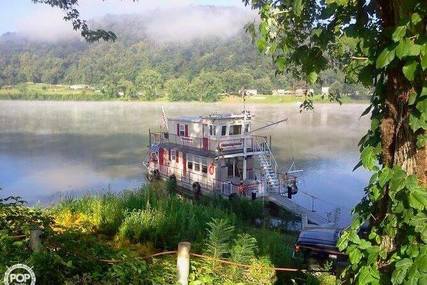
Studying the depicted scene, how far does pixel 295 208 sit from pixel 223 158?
4474 millimetres

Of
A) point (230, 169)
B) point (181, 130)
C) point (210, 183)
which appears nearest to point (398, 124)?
point (210, 183)

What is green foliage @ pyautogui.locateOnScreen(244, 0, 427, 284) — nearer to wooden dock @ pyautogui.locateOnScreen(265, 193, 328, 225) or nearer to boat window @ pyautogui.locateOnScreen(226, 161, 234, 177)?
wooden dock @ pyautogui.locateOnScreen(265, 193, 328, 225)

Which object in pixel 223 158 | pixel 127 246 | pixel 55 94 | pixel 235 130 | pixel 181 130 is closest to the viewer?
pixel 127 246

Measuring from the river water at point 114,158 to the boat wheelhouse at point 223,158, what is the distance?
7.67 ft

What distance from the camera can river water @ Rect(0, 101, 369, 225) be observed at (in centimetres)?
2270

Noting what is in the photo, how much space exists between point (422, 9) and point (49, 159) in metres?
32.3

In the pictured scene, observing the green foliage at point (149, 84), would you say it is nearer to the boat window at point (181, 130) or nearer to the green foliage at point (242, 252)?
the boat window at point (181, 130)

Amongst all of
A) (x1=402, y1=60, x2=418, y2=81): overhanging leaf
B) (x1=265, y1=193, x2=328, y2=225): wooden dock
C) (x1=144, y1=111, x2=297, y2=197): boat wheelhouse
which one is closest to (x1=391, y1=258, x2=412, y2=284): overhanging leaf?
(x1=402, y1=60, x2=418, y2=81): overhanging leaf

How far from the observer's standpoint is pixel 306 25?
4469 millimetres

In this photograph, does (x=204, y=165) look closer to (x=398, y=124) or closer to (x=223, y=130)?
(x=223, y=130)

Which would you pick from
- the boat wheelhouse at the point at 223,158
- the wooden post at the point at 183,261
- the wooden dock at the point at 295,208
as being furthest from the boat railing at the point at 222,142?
the wooden post at the point at 183,261

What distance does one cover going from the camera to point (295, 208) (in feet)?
59.4

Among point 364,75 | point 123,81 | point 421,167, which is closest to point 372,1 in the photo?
point 364,75

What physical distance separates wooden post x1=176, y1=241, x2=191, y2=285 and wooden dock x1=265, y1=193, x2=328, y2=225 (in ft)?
43.4
